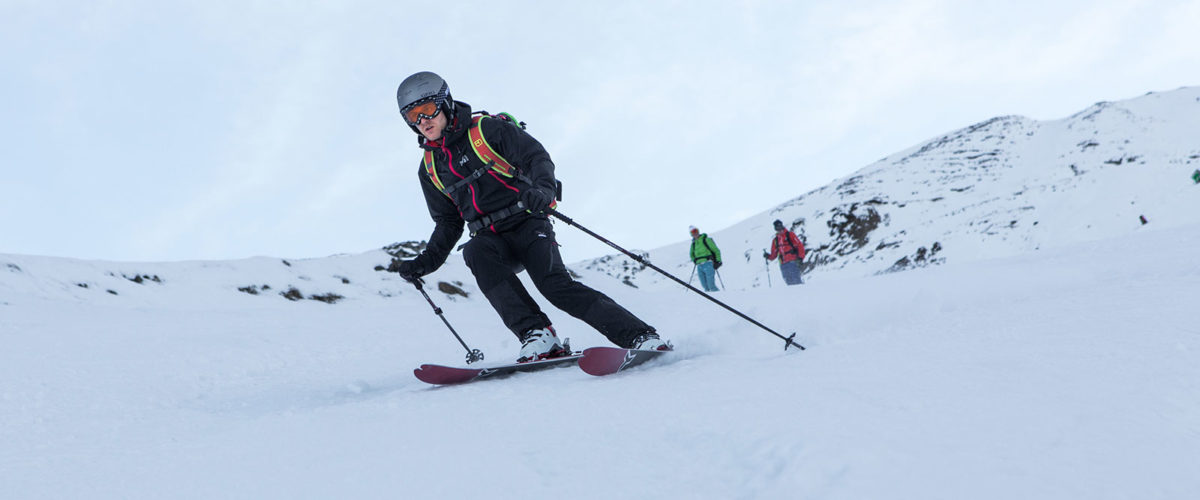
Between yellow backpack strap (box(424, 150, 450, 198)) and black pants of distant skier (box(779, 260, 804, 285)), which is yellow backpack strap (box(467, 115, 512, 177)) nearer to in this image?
yellow backpack strap (box(424, 150, 450, 198))

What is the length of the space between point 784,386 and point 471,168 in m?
2.45

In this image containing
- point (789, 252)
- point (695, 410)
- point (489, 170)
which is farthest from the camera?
point (789, 252)

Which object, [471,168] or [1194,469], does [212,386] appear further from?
[1194,469]

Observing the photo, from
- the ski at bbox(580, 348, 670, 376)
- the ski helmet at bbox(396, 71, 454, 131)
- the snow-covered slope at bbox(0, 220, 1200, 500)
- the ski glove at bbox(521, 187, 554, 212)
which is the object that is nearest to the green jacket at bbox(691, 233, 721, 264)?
the snow-covered slope at bbox(0, 220, 1200, 500)

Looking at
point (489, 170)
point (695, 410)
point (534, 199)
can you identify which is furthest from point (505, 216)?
point (695, 410)

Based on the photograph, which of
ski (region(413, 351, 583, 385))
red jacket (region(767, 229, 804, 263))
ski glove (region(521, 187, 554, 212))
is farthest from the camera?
red jacket (region(767, 229, 804, 263))

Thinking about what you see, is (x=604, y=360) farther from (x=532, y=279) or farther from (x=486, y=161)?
(x=486, y=161)

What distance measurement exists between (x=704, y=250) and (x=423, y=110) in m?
11.6

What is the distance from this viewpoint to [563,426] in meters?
2.45

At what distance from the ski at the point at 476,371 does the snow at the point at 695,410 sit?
140 mm

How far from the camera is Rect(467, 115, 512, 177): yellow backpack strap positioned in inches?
168

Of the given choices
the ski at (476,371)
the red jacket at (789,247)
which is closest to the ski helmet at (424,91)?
the ski at (476,371)

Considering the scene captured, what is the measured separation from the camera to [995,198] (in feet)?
119

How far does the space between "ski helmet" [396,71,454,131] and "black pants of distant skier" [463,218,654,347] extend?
31.6 inches
